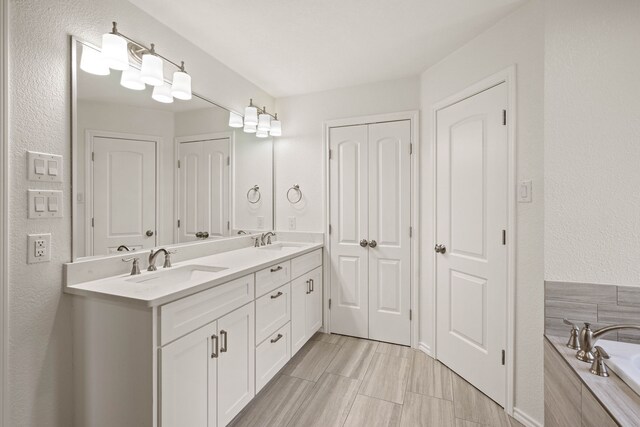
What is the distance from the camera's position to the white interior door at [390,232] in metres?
2.55

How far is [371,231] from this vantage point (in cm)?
267

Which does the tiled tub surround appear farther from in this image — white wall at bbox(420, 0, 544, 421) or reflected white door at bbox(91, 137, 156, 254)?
reflected white door at bbox(91, 137, 156, 254)

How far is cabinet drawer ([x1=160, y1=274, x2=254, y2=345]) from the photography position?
3.91ft

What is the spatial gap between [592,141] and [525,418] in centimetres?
154

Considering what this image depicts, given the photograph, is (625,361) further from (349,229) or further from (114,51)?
(114,51)

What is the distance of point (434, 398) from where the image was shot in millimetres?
1863

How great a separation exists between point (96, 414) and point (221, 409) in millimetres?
539

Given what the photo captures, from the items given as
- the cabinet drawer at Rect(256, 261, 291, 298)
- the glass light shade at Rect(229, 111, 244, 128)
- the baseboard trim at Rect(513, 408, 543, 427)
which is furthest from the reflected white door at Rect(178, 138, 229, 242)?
the baseboard trim at Rect(513, 408, 543, 427)

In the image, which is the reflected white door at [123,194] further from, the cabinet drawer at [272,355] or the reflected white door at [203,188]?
the cabinet drawer at [272,355]

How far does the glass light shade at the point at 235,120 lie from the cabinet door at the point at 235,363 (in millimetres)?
1551

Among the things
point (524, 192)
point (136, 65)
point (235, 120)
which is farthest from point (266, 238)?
point (524, 192)

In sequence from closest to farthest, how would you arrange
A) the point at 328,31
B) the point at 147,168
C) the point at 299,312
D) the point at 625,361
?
the point at 625,361 < the point at 147,168 < the point at 328,31 < the point at 299,312

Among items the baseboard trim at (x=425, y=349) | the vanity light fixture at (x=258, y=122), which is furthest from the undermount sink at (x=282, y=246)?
the baseboard trim at (x=425, y=349)

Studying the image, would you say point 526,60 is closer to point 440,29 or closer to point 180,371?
point 440,29
